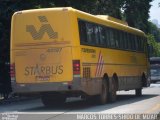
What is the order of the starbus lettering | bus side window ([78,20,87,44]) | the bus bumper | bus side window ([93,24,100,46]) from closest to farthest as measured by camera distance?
the bus bumper → the starbus lettering → bus side window ([78,20,87,44]) → bus side window ([93,24,100,46])

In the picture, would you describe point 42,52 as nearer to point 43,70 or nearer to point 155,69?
point 43,70

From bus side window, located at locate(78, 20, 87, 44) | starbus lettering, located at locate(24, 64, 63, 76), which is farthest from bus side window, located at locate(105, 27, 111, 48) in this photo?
starbus lettering, located at locate(24, 64, 63, 76)

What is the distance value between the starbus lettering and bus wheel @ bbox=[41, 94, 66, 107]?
86.5 inches

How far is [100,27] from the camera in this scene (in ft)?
77.7

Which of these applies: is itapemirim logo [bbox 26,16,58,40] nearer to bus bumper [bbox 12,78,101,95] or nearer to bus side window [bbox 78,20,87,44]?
bus side window [bbox 78,20,87,44]

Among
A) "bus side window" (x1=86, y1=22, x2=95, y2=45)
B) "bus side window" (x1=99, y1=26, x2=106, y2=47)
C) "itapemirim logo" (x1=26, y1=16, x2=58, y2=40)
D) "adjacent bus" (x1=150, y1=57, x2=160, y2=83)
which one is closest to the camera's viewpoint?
"itapemirim logo" (x1=26, y1=16, x2=58, y2=40)

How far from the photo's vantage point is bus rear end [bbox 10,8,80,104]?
807 inches

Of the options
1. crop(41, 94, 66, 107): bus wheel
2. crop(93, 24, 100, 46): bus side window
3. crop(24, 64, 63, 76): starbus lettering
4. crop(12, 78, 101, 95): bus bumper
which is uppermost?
crop(93, 24, 100, 46): bus side window

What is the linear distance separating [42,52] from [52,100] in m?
3.38

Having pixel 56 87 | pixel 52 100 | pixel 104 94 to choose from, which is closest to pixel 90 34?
pixel 56 87

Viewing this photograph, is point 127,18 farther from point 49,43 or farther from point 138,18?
point 49,43

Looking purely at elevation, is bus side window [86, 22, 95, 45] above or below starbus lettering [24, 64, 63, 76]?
above

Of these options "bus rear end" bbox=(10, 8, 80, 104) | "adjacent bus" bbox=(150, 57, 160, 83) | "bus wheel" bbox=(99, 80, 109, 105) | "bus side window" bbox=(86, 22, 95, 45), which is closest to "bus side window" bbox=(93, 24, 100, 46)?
"bus side window" bbox=(86, 22, 95, 45)

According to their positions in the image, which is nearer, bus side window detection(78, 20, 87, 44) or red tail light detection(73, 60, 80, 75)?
red tail light detection(73, 60, 80, 75)
